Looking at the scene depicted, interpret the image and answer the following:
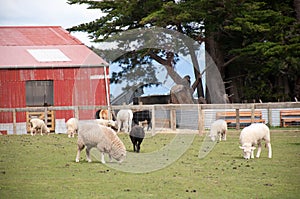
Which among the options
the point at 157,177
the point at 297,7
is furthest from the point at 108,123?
the point at 297,7

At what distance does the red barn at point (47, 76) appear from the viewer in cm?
2997

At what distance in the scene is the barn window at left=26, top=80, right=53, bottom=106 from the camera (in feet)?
101

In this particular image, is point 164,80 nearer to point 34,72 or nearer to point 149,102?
point 149,102

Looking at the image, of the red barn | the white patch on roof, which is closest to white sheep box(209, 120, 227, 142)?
the red barn

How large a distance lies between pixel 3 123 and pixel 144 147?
→ 1282cm

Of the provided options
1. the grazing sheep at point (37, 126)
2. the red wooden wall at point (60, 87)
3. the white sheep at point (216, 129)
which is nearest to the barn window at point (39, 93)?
the red wooden wall at point (60, 87)

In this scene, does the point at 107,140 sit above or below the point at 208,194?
above

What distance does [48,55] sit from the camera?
31.7 m

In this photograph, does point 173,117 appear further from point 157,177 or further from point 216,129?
point 157,177

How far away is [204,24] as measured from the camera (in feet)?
100

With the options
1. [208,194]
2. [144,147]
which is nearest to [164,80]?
[144,147]

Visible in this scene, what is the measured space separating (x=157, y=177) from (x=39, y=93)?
19929mm

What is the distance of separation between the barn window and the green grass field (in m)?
13.9

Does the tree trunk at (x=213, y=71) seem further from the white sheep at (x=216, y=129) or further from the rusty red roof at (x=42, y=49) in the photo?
the white sheep at (x=216, y=129)
